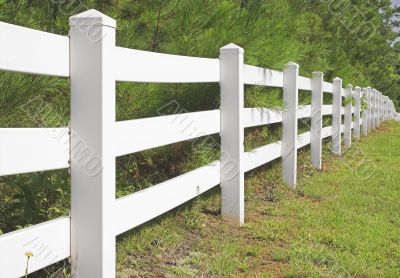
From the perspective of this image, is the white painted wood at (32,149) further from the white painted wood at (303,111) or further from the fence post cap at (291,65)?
the white painted wood at (303,111)

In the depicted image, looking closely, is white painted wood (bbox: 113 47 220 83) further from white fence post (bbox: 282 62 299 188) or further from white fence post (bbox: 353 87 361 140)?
white fence post (bbox: 353 87 361 140)

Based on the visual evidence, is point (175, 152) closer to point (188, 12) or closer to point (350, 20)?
point (188, 12)

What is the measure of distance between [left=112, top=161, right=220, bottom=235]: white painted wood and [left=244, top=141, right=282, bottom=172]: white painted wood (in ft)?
2.36

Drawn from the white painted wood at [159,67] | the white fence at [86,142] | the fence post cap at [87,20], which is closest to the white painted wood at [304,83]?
the white painted wood at [159,67]

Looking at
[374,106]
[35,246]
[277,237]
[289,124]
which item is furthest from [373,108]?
[35,246]

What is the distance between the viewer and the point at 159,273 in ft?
11.0

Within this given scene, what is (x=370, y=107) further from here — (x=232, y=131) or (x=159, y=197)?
(x=159, y=197)

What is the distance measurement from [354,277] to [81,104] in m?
2.02

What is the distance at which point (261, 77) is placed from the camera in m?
5.48

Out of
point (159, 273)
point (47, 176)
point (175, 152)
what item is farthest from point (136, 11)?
point (159, 273)

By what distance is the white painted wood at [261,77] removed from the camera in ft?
16.6

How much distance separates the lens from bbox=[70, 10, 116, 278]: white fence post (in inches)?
102

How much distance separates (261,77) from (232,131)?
42.7 inches

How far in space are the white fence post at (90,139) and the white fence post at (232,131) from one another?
77.6 inches
